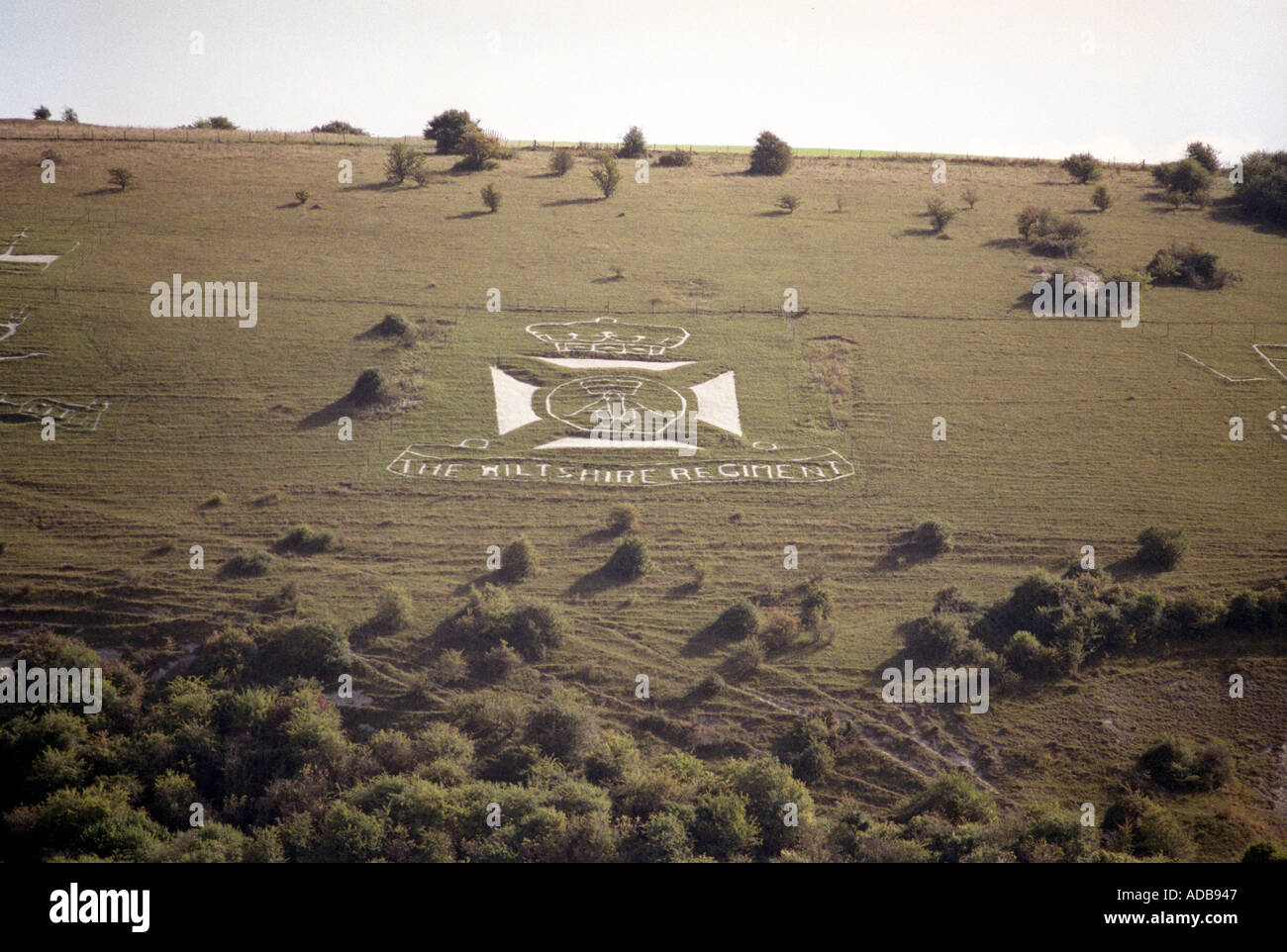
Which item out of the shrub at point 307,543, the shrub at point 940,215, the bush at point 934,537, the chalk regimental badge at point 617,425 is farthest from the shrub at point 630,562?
the shrub at point 940,215

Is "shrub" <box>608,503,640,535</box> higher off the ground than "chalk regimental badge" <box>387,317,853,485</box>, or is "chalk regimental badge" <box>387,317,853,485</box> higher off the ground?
"chalk regimental badge" <box>387,317,853,485</box>

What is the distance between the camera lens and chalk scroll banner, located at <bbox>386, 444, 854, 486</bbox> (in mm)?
43531

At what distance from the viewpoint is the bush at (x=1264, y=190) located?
78.3 m

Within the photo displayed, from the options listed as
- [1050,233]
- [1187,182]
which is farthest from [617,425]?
[1187,182]

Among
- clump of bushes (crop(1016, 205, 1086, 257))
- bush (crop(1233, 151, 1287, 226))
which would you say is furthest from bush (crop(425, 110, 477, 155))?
bush (crop(1233, 151, 1287, 226))

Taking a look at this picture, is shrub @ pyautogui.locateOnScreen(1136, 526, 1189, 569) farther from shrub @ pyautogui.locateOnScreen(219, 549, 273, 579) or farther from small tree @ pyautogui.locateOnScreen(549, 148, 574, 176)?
small tree @ pyautogui.locateOnScreen(549, 148, 574, 176)

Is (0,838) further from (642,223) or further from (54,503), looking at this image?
(642,223)

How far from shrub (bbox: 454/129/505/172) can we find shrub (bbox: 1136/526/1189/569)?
6587cm

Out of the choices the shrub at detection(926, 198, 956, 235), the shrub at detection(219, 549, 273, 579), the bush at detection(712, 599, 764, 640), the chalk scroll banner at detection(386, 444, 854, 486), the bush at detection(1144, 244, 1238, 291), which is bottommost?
the bush at detection(712, 599, 764, 640)

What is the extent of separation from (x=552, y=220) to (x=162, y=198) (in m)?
30.4

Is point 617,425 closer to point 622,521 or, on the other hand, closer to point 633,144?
point 622,521

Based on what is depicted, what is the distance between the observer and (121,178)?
232ft

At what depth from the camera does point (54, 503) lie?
40.0m
